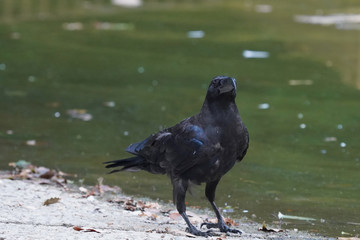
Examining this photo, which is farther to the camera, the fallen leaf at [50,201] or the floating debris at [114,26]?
the floating debris at [114,26]

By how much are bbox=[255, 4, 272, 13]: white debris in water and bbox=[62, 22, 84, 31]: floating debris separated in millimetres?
5280

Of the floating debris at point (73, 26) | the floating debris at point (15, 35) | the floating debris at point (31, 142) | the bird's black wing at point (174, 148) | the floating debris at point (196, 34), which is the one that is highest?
the bird's black wing at point (174, 148)

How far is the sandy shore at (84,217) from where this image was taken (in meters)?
5.29

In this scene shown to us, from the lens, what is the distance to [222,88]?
559 cm

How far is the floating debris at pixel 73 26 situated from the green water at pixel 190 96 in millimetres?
227

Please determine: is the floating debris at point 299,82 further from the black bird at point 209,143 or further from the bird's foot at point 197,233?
the bird's foot at point 197,233

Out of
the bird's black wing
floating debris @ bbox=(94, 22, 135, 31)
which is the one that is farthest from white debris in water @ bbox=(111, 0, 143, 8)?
the bird's black wing

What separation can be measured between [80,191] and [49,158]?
1.14 m

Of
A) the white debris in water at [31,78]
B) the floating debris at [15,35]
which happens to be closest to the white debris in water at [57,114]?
the white debris in water at [31,78]

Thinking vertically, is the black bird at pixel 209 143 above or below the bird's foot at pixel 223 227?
above

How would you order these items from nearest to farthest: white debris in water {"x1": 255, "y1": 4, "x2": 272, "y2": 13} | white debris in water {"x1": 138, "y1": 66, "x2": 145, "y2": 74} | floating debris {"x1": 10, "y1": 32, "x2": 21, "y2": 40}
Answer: white debris in water {"x1": 138, "y1": 66, "x2": 145, "y2": 74} → floating debris {"x1": 10, "y1": 32, "x2": 21, "y2": 40} → white debris in water {"x1": 255, "y1": 4, "x2": 272, "y2": 13}

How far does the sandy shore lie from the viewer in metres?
5.29

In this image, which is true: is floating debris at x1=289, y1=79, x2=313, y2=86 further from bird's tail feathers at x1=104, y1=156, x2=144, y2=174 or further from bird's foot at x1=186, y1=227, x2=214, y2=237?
bird's foot at x1=186, y1=227, x2=214, y2=237

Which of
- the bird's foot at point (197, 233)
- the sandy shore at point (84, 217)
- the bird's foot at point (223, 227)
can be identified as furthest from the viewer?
the bird's foot at point (223, 227)
